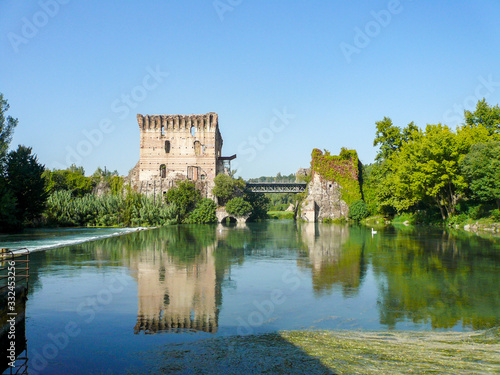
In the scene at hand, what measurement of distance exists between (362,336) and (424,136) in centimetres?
3737

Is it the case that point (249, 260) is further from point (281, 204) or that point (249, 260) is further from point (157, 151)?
point (281, 204)

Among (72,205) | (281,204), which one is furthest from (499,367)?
(281,204)

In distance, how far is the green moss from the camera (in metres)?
59.8

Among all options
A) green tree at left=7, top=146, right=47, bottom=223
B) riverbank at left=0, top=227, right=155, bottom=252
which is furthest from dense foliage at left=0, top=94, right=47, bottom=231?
riverbank at left=0, top=227, right=155, bottom=252

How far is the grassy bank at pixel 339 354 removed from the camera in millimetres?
6133

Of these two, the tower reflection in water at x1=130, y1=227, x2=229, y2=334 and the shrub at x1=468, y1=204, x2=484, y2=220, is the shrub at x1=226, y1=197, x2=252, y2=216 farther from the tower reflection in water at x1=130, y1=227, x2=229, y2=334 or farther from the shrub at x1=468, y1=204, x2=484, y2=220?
the tower reflection in water at x1=130, y1=227, x2=229, y2=334

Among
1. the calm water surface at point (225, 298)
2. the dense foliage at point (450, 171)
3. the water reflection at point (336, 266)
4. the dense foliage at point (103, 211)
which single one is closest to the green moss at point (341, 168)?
the dense foliage at point (450, 171)

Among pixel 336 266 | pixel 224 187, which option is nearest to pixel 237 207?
Answer: pixel 224 187

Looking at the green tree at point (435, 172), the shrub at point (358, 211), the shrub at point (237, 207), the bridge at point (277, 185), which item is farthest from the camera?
the bridge at point (277, 185)

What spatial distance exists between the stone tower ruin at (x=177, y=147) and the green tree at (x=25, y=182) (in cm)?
2486

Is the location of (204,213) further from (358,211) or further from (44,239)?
(44,239)

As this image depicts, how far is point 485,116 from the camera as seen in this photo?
45.2 m

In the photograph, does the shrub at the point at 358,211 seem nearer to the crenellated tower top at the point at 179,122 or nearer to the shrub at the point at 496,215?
the crenellated tower top at the point at 179,122

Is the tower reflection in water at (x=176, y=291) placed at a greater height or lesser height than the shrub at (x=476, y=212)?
lesser
